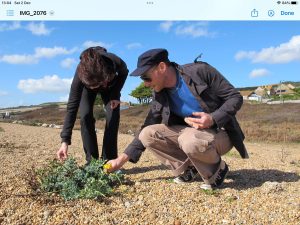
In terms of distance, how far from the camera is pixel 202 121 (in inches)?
163

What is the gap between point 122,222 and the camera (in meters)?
3.70

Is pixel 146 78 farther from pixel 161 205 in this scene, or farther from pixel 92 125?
pixel 92 125

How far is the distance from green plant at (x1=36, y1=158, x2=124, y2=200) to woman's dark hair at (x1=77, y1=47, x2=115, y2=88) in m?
0.82

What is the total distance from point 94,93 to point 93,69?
38.2 inches

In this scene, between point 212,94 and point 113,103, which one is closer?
point 212,94

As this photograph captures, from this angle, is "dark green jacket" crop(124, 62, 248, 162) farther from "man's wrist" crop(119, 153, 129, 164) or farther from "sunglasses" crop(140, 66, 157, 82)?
"man's wrist" crop(119, 153, 129, 164)

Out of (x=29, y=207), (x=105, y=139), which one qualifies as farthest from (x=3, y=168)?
(x=29, y=207)

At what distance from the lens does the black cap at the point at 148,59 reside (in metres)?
4.13

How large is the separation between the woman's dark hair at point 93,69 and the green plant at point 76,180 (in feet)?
2.68

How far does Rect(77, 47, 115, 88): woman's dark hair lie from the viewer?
4.34 metres

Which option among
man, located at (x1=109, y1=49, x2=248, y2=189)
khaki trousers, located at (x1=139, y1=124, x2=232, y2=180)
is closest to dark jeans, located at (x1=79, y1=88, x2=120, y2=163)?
man, located at (x1=109, y1=49, x2=248, y2=189)

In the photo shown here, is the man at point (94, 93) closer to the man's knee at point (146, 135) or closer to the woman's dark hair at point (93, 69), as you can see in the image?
the woman's dark hair at point (93, 69)

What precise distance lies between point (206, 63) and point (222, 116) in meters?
0.60

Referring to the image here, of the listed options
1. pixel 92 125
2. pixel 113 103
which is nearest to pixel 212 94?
pixel 113 103
